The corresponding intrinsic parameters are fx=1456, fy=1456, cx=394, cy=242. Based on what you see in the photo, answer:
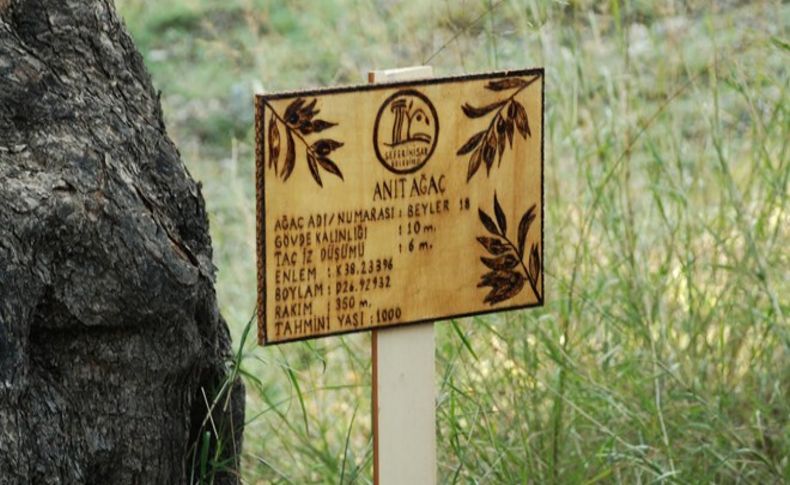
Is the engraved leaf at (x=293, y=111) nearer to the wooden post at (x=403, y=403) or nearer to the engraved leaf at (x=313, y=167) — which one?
the engraved leaf at (x=313, y=167)

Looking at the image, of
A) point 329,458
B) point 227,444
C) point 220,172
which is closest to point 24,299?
point 227,444

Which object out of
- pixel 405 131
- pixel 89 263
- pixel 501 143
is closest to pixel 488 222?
pixel 501 143

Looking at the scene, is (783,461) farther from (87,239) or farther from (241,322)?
(241,322)

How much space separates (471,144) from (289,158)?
1.07 ft

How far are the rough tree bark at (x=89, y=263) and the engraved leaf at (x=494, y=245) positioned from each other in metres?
0.44

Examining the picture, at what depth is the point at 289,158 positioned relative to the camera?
84.7 inches

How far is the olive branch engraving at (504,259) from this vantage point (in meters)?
2.37

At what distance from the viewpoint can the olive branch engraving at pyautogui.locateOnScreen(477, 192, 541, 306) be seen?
7.78 ft

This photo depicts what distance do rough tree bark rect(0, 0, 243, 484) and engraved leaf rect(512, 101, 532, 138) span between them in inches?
21.1

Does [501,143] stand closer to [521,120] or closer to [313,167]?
[521,120]

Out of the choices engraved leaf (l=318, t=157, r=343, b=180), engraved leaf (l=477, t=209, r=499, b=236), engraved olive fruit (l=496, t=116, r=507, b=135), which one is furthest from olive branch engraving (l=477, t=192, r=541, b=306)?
engraved leaf (l=318, t=157, r=343, b=180)

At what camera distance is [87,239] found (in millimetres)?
2088

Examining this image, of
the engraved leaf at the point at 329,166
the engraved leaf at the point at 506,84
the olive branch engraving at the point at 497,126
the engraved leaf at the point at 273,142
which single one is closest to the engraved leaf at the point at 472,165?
the olive branch engraving at the point at 497,126

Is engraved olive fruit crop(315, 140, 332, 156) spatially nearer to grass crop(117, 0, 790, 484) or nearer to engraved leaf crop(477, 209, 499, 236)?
engraved leaf crop(477, 209, 499, 236)
